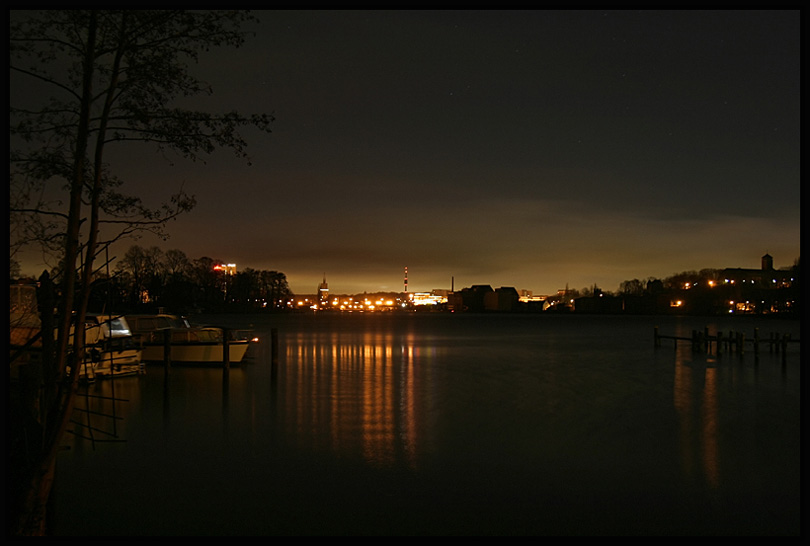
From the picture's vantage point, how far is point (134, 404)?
843 inches

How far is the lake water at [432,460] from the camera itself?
11125 mm

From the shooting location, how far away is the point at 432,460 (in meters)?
14.8

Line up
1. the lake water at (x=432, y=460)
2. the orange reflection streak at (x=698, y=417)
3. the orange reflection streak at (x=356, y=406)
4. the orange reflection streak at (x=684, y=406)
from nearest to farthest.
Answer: the lake water at (x=432, y=460) → the orange reflection streak at (x=698, y=417) → the orange reflection streak at (x=684, y=406) → the orange reflection streak at (x=356, y=406)

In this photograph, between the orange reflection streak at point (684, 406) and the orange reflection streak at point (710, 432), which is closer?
the orange reflection streak at point (710, 432)

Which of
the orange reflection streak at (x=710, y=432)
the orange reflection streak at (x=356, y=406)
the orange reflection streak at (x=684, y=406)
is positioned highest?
the orange reflection streak at (x=356, y=406)

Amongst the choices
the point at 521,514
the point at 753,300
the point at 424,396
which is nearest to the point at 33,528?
the point at 521,514

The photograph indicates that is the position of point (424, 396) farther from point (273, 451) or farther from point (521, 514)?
point (521, 514)

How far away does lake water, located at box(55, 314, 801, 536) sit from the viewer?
36.5 ft

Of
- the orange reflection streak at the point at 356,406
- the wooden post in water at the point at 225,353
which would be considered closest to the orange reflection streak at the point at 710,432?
the orange reflection streak at the point at 356,406

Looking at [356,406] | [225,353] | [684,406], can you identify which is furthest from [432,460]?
[225,353]

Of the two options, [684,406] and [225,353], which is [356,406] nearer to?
[225,353]

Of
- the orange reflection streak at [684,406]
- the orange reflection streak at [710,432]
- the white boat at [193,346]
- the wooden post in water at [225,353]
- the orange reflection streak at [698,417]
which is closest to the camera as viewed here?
the orange reflection streak at [710,432]

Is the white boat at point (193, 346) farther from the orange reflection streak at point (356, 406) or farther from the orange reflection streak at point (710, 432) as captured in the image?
the orange reflection streak at point (710, 432)

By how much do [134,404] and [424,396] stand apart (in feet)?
31.0
